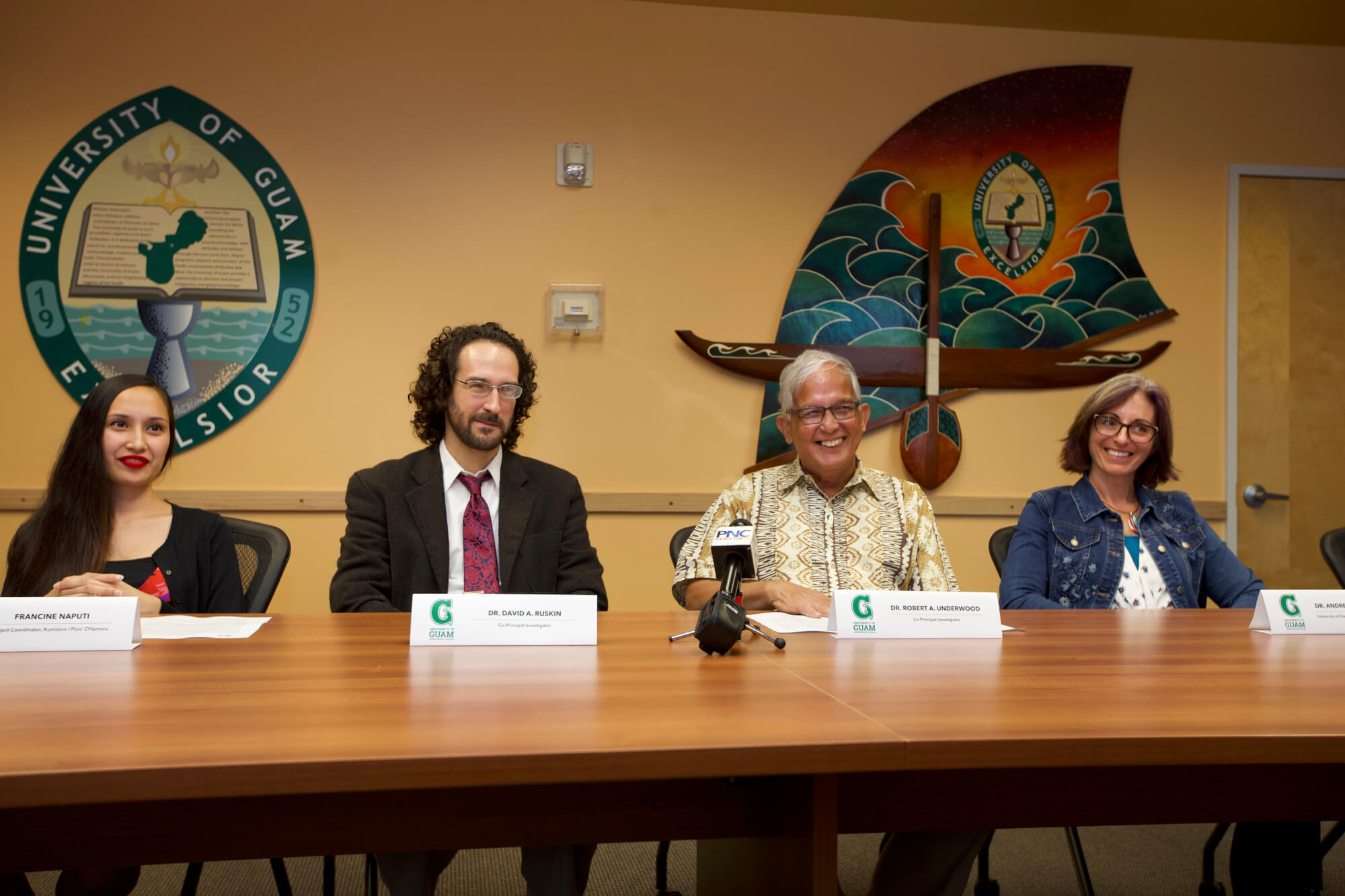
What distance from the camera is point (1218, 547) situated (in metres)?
2.26

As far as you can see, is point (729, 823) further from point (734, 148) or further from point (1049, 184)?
point (1049, 184)

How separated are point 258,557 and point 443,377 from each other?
604mm

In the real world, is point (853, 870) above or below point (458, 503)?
below

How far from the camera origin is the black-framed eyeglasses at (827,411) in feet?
7.18

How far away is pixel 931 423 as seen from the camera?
135 inches

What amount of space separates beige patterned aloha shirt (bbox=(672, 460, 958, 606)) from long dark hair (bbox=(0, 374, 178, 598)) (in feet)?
4.21

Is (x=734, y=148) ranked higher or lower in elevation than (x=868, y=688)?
higher

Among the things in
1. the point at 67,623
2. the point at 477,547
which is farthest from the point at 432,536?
the point at 67,623

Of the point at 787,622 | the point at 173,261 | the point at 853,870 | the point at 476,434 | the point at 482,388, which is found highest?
the point at 173,261

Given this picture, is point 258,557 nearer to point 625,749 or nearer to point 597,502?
point 597,502

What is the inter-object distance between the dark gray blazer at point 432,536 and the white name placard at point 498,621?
0.56 m

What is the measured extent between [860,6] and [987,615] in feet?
8.69

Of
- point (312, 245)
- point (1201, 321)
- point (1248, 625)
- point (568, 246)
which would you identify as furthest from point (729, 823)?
point (1201, 321)

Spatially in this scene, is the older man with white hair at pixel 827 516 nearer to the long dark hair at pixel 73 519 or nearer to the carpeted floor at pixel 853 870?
the carpeted floor at pixel 853 870
